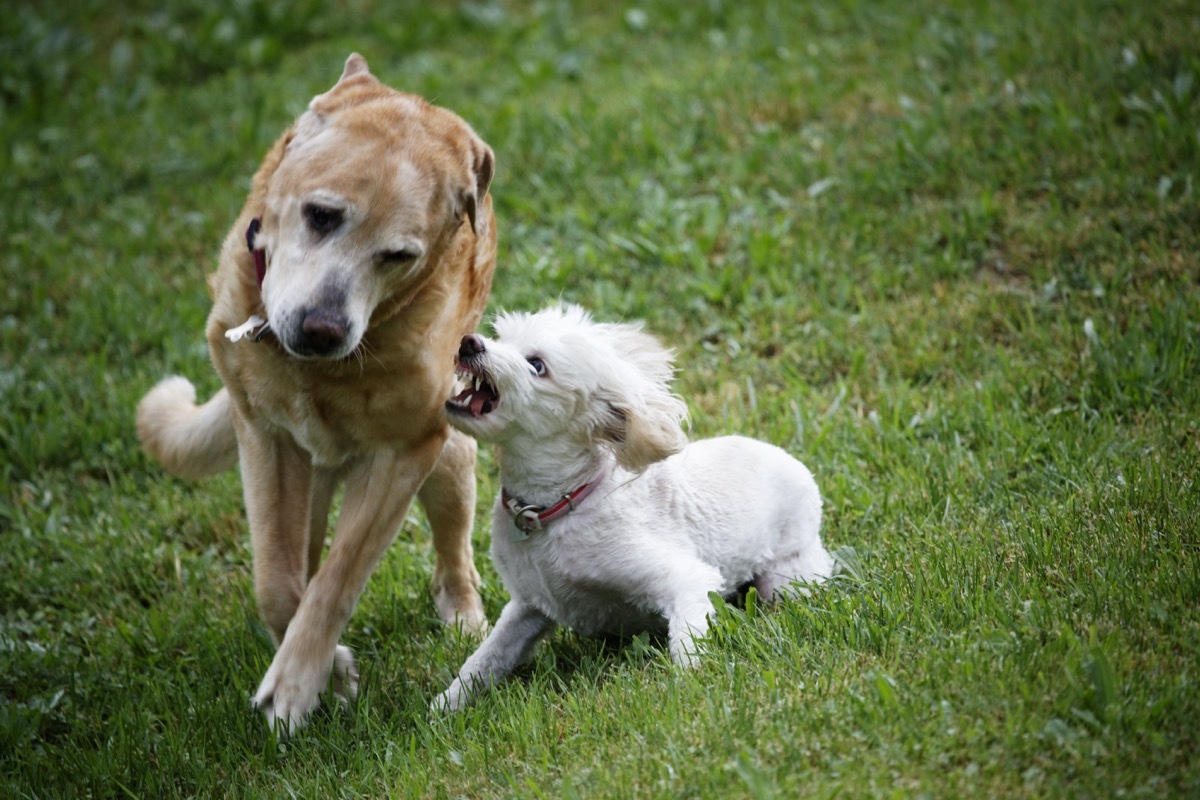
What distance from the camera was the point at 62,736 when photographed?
13.6ft

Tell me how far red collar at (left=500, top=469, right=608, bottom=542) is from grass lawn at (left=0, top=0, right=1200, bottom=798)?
44cm

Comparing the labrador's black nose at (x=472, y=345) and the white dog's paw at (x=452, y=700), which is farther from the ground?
the labrador's black nose at (x=472, y=345)

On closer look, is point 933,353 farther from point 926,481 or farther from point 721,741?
point 721,741

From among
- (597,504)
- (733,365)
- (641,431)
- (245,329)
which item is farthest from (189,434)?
(733,365)

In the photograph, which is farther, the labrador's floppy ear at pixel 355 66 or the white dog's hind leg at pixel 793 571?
the labrador's floppy ear at pixel 355 66

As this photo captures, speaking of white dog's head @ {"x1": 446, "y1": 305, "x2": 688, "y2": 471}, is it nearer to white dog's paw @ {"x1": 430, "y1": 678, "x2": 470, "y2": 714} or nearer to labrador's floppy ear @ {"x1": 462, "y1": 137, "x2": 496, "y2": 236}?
labrador's floppy ear @ {"x1": 462, "y1": 137, "x2": 496, "y2": 236}

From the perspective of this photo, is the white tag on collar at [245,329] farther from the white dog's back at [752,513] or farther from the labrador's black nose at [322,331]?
the white dog's back at [752,513]

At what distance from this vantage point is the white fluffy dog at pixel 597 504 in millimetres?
3908

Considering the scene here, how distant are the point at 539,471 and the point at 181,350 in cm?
320

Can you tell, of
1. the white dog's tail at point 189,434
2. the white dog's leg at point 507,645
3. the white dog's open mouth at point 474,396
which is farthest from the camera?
the white dog's tail at point 189,434

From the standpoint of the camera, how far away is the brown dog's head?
12.1 feet

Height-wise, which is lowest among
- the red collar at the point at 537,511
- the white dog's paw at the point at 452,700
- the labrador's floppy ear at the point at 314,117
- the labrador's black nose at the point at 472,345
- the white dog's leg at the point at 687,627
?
the white dog's paw at the point at 452,700

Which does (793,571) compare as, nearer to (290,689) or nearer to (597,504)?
(597,504)

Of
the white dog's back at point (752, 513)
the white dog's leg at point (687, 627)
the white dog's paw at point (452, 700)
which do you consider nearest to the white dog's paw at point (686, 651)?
the white dog's leg at point (687, 627)
